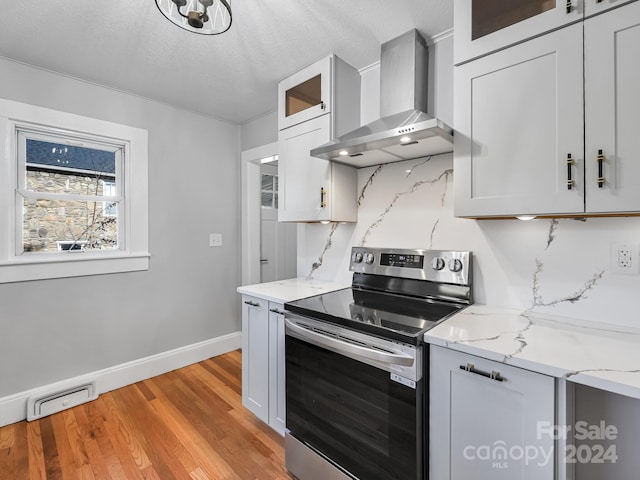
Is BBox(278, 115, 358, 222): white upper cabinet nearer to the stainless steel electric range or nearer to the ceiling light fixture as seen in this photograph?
the stainless steel electric range

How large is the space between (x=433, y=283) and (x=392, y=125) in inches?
34.7

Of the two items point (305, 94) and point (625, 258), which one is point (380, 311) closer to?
point (625, 258)

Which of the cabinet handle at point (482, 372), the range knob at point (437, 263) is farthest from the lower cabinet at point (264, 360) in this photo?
the cabinet handle at point (482, 372)

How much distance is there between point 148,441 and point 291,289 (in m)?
1.27

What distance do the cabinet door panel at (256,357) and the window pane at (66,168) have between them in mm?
1657

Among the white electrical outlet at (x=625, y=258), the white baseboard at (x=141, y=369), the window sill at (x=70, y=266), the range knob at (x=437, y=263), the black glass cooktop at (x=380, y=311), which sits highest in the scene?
the white electrical outlet at (x=625, y=258)

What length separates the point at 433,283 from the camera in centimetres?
177

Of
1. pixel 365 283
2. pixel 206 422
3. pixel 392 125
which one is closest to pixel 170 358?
pixel 206 422

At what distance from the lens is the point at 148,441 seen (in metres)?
1.95

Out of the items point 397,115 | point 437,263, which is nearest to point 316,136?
point 397,115

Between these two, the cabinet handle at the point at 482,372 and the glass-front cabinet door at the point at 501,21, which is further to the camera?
the glass-front cabinet door at the point at 501,21

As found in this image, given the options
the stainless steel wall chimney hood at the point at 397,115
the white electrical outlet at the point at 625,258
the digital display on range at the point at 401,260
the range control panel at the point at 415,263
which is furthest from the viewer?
the digital display on range at the point at 401,260

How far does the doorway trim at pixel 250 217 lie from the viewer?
3.30m

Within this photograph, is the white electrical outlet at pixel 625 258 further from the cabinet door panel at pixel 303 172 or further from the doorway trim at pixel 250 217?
the doorway trim at pixel 250 217
